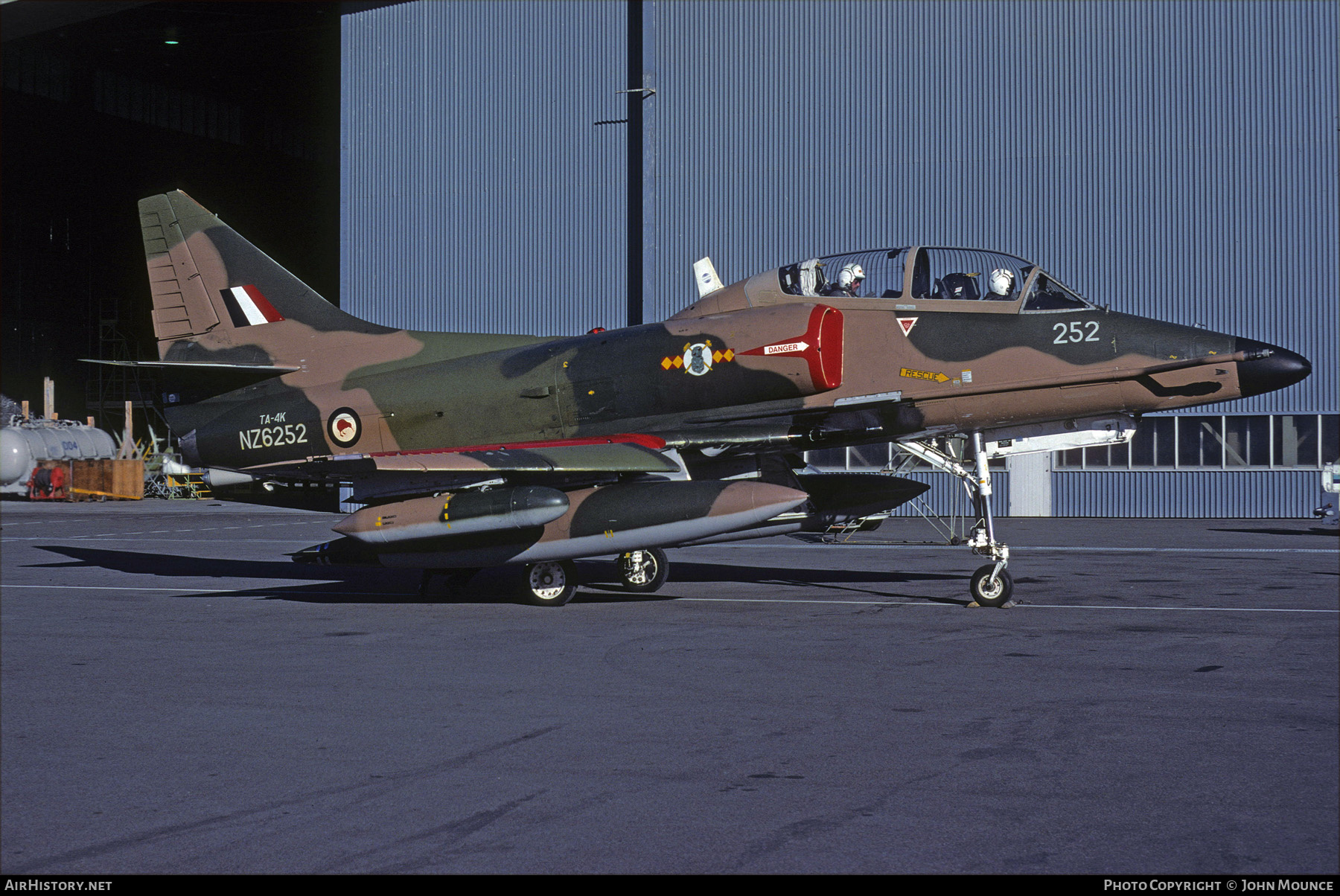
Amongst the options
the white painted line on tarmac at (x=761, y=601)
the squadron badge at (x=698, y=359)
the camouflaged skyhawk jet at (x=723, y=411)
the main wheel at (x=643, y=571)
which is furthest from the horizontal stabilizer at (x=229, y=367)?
the squadron badge at (x=698, y=359)

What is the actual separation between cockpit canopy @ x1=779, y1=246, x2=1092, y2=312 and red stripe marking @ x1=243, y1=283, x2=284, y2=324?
679cm

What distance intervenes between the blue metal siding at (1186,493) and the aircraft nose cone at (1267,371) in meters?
19.6

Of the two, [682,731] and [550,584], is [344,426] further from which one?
[682,731]

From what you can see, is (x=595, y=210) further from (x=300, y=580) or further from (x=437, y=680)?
(x=437, y=680)

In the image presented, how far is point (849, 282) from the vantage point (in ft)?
41.3

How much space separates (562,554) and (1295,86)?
1016 inches

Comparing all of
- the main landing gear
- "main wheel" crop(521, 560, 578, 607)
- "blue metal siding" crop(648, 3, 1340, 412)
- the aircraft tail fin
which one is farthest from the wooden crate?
the main landing gear

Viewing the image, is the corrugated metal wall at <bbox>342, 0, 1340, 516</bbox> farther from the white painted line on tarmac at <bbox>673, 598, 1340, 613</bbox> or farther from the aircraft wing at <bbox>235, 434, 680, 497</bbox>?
the white painted line on tarmac at <bbox>673, 598, 1340, 613</bbox>

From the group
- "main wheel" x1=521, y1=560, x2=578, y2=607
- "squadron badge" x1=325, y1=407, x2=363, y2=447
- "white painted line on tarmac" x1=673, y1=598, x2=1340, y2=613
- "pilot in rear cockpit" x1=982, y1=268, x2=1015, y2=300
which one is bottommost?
"white painted line on tarmac" x1=673, y1=598, x2=1340, y2=613

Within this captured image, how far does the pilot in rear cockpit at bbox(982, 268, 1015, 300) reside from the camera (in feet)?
39.6

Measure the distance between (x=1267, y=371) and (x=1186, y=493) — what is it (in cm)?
2023

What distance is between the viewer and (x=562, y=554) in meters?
12.1

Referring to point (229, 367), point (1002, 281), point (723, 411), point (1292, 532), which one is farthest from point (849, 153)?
point (229, 367)

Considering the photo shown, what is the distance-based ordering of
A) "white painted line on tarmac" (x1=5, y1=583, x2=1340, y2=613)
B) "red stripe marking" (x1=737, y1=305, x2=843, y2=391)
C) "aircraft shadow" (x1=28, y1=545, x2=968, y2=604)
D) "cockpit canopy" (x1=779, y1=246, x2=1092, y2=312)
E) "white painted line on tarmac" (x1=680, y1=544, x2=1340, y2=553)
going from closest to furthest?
"white painted line on tarmac" (x1=5, y1=583, x2=1340, y2=613)
"cockpit canopy" (x1=779, y1=246, x2=1092, y2=312)
"red stripe marking" (x1=737, y1=305, x2=843, y2=391)
"aircraft shadow" (x1=28, y1=545, x2=968, y2=604)
"white painted line on tarmac" (x1=680, y1=544, x2=1340, y2=553)
